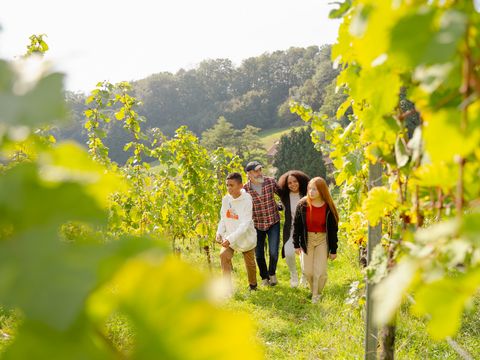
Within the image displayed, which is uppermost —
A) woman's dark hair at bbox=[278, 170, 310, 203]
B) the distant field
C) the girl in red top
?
woman's dark hair at bbox=[278, 170, 310, 203]

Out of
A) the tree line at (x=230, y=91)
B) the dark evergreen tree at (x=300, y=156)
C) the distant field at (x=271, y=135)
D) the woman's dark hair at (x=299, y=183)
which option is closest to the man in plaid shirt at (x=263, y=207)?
the woman's dark hair at (x=299, y=183)

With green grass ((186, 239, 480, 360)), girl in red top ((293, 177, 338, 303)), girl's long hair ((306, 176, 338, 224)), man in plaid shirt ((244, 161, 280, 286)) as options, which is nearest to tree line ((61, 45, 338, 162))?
man in plaid shirt ((244, 161, 280, 286))

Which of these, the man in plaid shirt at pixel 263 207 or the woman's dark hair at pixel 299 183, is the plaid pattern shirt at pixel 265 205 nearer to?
the man in plaid shirt at pixel 263 207

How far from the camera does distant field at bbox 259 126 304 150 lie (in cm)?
5691

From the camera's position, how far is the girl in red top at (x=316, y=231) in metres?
5.25

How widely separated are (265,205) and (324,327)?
80.9 inches

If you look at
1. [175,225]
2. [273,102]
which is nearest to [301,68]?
[273,102]

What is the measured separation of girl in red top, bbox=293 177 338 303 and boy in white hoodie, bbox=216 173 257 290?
608 millimetres

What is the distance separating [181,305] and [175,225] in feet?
27.8

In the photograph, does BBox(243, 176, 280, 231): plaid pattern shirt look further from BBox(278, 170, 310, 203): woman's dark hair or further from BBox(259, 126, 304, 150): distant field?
BBox(259, 126, 304, 150): distant field

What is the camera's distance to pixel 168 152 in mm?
7359

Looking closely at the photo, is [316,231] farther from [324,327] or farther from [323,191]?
[324,327]

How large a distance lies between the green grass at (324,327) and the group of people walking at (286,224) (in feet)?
1.01

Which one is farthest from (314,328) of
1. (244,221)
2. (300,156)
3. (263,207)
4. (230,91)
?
(230,91)
